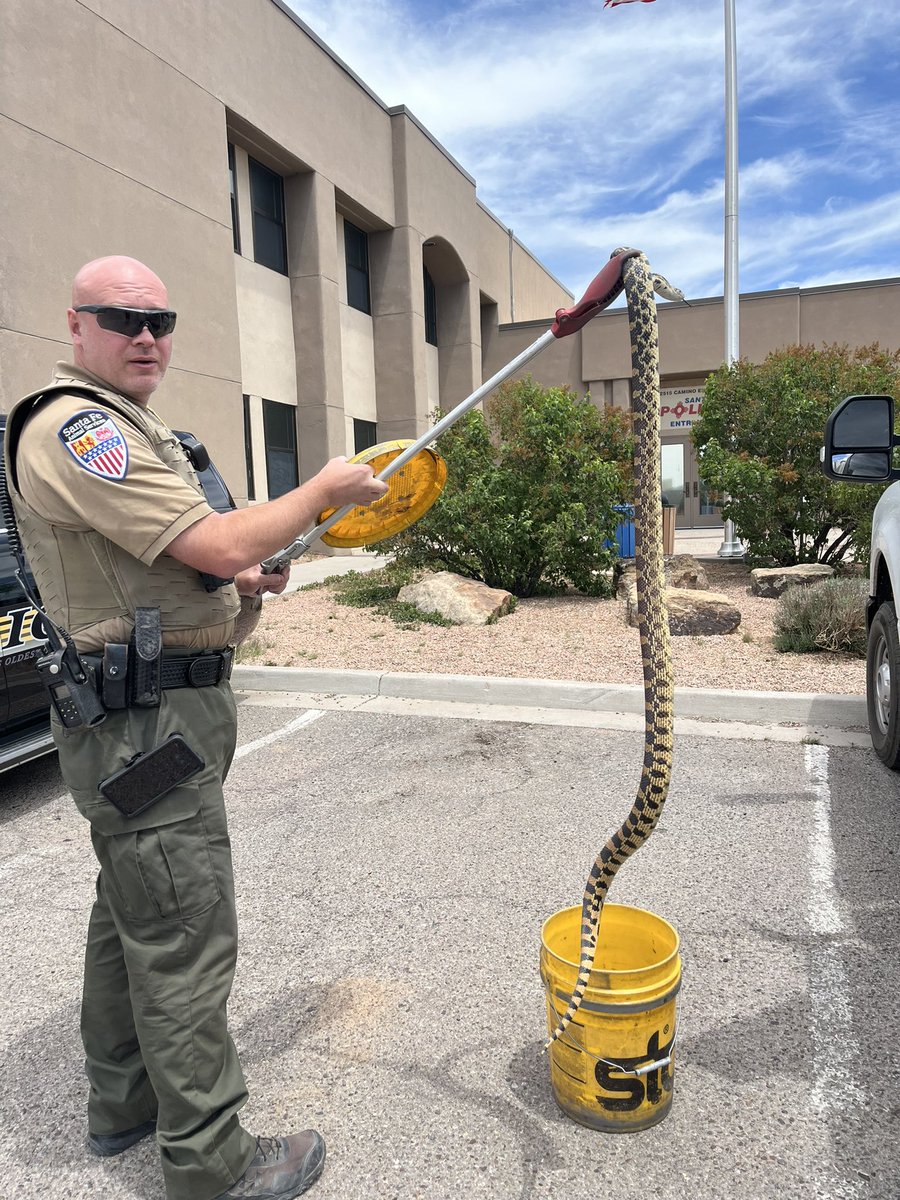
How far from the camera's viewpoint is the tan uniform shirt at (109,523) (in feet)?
5.57

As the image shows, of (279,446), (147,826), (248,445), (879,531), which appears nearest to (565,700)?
(879,531)

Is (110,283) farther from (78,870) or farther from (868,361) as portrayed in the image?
(868,361)

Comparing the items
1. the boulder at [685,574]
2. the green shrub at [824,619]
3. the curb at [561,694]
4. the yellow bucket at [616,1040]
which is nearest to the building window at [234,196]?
the boulder at [685,574]

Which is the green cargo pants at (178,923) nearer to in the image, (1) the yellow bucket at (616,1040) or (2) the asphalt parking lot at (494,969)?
(2) the asphalt parking lot at (494,969)

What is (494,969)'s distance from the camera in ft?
9.68

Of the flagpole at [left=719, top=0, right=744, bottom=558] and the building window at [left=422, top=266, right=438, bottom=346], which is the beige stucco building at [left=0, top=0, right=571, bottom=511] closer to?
the building window at [left=422, top=266, right=438, bottom=346]

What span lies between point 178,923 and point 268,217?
57.0 ft

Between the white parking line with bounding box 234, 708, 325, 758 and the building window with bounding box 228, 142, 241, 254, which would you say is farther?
the building window with bounding box 228, 142, 241, 254

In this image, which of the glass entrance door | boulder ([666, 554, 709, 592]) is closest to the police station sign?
the glass entrance door

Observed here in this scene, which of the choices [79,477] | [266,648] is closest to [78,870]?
[79,477]

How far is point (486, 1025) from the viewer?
2.64 metres

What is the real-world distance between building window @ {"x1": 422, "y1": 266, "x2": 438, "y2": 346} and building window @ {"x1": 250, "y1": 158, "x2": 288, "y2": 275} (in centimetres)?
678

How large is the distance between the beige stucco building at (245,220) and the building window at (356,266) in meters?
0.05

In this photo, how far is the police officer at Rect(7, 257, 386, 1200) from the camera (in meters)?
1.73
